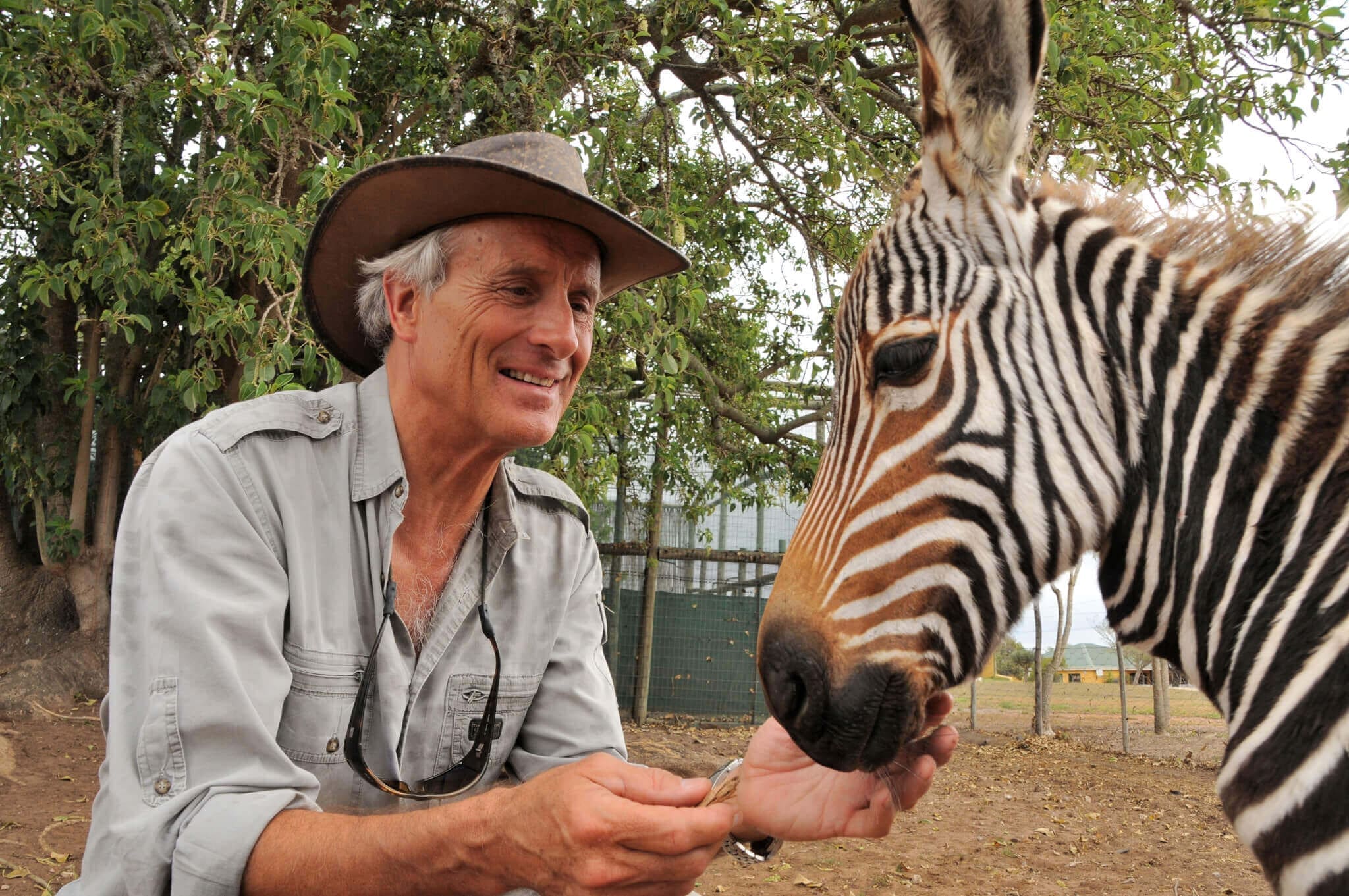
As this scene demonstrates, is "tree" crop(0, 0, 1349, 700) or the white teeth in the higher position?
"tree" crop(0, 0, 1349, 700)

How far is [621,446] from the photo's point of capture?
9.96 metres

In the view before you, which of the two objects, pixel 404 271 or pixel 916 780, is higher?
pixel 404 271

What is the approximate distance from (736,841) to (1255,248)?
1.46m

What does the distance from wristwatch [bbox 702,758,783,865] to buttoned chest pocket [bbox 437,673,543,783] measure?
2.05ft

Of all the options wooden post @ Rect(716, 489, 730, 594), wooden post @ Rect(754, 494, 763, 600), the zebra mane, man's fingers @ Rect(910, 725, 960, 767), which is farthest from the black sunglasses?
wooden post @ Rect(716, 489, 730, 594)

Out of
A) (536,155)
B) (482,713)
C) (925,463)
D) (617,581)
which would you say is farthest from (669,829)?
(617,581)

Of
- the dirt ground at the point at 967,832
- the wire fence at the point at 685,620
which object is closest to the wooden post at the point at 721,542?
the wire fence at the point at 685,620

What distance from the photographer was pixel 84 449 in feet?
26.4

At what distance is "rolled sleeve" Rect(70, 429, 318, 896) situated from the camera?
1659mm

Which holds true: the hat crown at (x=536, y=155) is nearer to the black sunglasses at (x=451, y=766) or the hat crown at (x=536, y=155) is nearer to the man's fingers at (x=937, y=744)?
the black sunglasses at (x=451, y=766)

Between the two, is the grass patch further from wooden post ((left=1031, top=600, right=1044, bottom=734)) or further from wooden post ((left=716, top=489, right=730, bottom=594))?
wooden post ((left=716, top=489, right=730, bottom=594))

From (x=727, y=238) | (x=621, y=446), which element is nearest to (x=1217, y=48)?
(x=727, y=238)

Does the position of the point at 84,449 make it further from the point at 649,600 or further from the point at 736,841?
the point at 736,841

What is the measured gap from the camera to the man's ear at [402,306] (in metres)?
2.47
